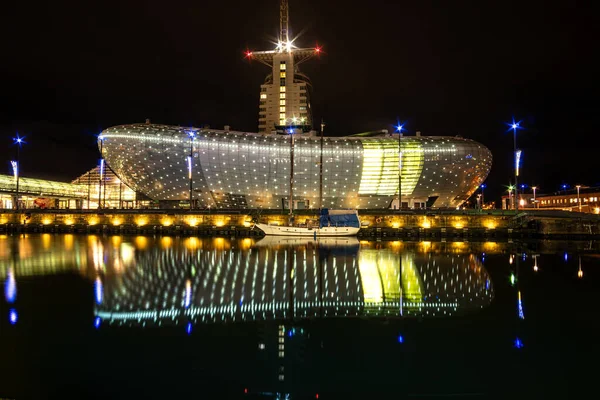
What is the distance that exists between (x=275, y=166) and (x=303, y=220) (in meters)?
26.8

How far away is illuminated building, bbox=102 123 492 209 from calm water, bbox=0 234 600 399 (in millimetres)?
58322

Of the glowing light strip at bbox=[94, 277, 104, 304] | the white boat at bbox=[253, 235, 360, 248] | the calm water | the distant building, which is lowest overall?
the white boat at bbox=[253, 235, 360, 248]

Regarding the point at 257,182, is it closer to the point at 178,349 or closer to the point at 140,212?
the point at 140,212

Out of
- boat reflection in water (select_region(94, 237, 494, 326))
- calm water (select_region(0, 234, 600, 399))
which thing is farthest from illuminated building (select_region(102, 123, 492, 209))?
calm water (select_region(0, 234, 600, 399))

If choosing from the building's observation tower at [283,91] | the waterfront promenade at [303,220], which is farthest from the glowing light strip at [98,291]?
the building's observation tower at [283,91]

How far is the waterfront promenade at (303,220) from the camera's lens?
42.2 meters

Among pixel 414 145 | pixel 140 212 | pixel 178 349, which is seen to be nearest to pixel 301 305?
pixel 178 349

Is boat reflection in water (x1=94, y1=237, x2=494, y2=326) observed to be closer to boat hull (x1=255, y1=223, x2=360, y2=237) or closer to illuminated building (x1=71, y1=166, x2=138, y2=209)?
boat hull (x1=255, y1=223, x2=360, y2=237)

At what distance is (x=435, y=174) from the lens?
262ft

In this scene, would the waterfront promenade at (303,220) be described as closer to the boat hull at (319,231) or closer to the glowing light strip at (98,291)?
the boat hull at (319,231)

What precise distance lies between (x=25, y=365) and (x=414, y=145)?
7778cm

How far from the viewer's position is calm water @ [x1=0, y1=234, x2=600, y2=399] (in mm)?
6223

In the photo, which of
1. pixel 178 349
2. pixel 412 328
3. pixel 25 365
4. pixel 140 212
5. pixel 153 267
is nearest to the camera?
pixel 25 365

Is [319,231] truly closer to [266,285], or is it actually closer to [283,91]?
[266,285]
